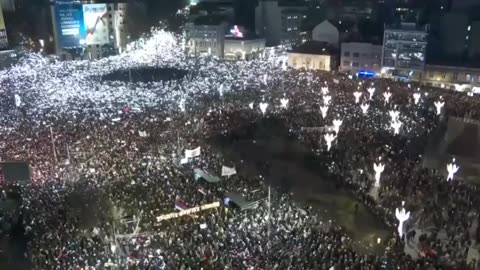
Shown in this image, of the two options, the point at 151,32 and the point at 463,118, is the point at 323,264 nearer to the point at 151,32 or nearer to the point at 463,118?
the point at 463,118

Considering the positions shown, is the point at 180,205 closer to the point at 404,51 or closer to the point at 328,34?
the point at 404,51

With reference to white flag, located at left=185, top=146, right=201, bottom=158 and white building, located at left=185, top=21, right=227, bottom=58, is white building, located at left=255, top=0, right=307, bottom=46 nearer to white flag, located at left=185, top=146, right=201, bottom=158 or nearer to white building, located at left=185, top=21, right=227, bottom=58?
white building, located at left=185, top=21, right=227, bottom=58

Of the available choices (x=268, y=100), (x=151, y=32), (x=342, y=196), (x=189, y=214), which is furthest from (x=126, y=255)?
(x=151, y=32)

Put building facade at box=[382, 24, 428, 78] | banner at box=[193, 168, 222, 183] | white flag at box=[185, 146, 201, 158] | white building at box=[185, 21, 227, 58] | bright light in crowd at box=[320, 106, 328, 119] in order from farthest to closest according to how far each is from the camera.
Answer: white building at box=[185, 21, 227, 58]
building facade at box=[382, 24, 428, 78]
bright light in crowd at box=[320, 106, 328, 119]
white flag at box=[185, 146, 201, 158]
banner at box=[193, 168, 222, 183]

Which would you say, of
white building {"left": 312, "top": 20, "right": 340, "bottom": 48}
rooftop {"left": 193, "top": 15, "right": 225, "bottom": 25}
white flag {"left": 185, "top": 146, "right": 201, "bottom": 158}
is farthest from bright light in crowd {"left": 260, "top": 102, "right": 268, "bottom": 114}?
rooftop {"left": 193, "top": 15, "right": 225, "bottom": 25}

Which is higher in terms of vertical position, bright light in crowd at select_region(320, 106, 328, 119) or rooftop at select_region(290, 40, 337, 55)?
rooftop at select_region(290, 40, 337, 55)

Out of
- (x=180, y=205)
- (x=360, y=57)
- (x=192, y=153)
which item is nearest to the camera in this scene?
(x=180, y=205)

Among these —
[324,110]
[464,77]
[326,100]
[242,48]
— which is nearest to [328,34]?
[242,48]

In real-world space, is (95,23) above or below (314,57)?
above

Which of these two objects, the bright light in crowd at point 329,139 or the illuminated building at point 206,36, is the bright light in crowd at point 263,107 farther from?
the illuminated building at point 206,36
